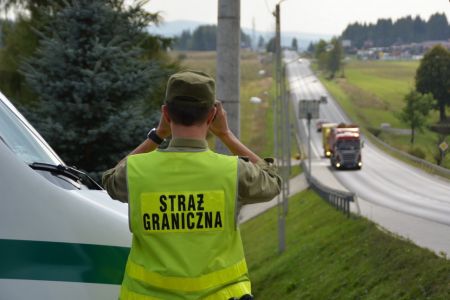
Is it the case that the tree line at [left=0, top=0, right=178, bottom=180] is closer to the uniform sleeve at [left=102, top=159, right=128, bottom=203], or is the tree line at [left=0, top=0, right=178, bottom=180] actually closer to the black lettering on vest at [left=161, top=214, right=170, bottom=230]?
the uniform sleeve at [left=102, top=159, right=128, bottom=203]

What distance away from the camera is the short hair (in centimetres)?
358

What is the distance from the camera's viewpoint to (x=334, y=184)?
33844 mm

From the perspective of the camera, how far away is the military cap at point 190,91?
3.56m

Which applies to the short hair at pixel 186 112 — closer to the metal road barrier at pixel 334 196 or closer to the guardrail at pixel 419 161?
the guardrail at pixel 419 161

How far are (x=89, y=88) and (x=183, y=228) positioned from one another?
11.0m

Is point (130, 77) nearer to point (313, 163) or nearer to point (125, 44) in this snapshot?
point (125, 44)

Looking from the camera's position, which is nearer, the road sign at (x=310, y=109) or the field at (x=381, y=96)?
the field at (x=381, y=96)

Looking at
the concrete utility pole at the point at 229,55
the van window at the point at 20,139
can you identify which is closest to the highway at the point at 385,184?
the concrete utility pole at the point at 229,55

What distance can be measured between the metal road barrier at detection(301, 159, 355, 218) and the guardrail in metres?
1.73

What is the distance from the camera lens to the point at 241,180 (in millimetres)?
3650

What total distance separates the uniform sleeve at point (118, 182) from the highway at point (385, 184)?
8.11 meters

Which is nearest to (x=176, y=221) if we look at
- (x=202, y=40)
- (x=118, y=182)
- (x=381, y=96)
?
(x=118, y=182)

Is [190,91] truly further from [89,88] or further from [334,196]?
[334,196]

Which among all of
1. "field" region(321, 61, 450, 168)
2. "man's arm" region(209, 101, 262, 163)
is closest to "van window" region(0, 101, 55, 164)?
"man's arm" region(209, 101, 262, 163)
